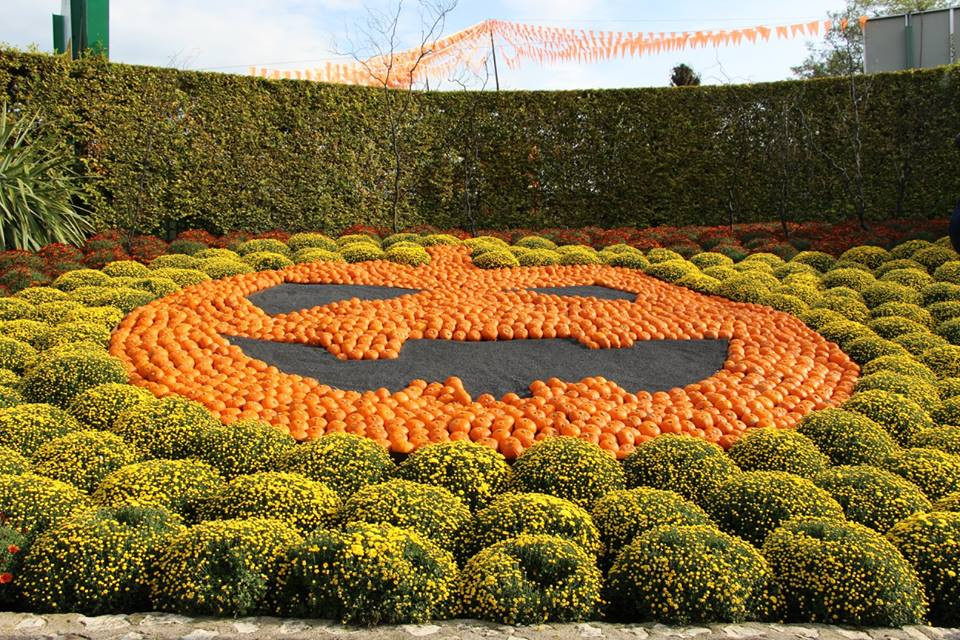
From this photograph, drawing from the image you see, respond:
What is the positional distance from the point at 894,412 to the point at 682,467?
6.89 feet

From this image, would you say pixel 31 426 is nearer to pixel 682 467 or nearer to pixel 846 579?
pixel 682 467

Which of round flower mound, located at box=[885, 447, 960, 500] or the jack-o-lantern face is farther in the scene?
the jack-o-lantern face

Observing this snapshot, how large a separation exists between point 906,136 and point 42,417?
13.9 metres

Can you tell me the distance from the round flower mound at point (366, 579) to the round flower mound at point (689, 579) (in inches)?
30.4

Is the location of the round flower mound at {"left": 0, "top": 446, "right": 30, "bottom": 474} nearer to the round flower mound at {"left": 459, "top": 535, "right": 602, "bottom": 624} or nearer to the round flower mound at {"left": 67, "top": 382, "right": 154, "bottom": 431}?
the round flower mound at {"left": 67, "top": 382, "right": 154, "bottom": 431}

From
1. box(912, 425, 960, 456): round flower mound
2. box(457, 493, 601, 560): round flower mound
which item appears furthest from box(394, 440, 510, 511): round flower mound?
box(912, 425, 960, 456): round flower mound

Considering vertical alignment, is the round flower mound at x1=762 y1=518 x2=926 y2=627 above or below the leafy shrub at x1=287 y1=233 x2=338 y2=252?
below

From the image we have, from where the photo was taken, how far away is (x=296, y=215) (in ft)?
44.8

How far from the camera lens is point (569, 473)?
14.7 feet

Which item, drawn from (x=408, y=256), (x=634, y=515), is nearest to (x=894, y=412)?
(x=634, y=515)

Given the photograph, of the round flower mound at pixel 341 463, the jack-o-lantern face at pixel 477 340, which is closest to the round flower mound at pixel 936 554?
the jack-o-lantern face at pixel 477 340

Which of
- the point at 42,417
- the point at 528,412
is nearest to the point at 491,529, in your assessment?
the point at 528,412

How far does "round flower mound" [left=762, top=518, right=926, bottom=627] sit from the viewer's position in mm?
3449

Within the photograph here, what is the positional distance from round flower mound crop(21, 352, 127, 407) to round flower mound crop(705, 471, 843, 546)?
439 centimetres
